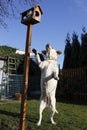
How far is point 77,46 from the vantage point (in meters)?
22.1

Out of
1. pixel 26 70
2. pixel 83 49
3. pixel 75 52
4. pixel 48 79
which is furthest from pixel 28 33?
pixel 75 52

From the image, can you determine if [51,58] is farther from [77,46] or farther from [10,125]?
[77,46]

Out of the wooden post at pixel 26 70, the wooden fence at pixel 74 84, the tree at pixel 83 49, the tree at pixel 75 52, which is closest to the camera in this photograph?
the wooden post at pixel 26 70

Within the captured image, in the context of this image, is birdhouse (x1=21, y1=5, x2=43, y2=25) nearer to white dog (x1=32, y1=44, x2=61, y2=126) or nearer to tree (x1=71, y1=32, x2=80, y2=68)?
white dog (x1=32, y1=44, x2=61, y2=126)

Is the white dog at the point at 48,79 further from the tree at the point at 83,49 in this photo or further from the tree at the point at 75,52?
the tree at the point at 75,52

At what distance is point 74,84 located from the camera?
703 inches

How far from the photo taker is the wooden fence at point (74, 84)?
56.6 feet

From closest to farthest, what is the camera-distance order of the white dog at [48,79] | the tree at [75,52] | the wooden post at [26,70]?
the wooden post at [26,70] < the white dog at [48,79] < the tree at [75,52]

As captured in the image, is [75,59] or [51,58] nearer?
[51,58]

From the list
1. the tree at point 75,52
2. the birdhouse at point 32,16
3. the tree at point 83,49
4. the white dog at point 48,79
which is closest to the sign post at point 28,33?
the birdhouse at point 32,16

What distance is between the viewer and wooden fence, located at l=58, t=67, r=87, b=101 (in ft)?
56.6

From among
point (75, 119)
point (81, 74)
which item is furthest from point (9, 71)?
point (75, 119)

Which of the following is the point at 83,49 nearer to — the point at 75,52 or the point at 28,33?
the point at 75,52

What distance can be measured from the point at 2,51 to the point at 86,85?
8.62m
